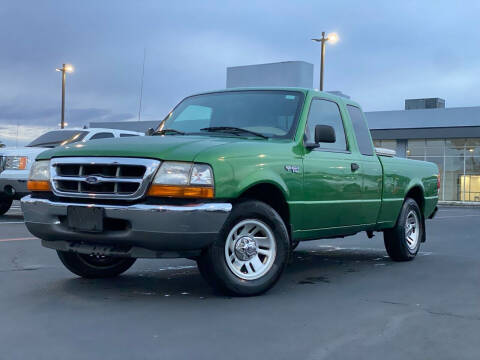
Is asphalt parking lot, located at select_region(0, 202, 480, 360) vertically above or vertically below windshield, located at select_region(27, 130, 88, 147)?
below

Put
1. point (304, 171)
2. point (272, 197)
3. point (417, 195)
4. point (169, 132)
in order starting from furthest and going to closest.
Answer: point (417, 195)
point (169, 132)
point (304, 171)
point (272, 197)

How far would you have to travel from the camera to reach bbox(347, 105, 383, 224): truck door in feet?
24.2

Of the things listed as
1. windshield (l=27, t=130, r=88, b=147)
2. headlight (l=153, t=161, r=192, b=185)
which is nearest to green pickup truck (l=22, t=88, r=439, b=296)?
headlight (l=153, t=161, r=192, b=185)

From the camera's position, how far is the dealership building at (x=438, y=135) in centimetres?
3897

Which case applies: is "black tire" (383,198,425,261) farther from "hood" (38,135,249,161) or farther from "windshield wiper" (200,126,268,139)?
"hood" (38,135,249,161)

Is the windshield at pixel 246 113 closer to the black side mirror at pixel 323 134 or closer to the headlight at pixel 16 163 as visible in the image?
the black side mirror at pixel 323 134

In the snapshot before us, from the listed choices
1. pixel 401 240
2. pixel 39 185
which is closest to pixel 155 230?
pixel 39 185

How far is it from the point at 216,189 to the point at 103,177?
0.91 m

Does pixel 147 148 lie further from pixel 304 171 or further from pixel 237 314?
pixel 304 171

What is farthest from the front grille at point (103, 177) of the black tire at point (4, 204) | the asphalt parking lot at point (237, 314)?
the black tire at point (4, 204)

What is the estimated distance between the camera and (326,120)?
23.2 feet

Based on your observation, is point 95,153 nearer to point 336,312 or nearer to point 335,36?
point 336,312

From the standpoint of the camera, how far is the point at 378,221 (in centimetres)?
781

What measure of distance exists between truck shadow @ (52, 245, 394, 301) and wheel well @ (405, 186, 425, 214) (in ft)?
2.85
